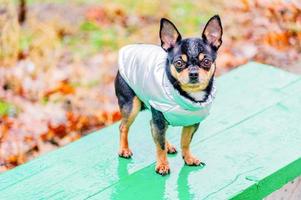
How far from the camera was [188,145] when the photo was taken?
8.97 ft

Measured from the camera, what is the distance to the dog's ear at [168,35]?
244cm

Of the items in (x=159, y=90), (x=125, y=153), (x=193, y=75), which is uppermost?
(x=193, y=75)

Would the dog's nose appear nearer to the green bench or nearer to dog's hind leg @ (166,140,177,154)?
the green bench

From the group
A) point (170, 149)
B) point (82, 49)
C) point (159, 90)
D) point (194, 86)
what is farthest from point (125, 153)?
point (82, 49)

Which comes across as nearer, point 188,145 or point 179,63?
point 179,63

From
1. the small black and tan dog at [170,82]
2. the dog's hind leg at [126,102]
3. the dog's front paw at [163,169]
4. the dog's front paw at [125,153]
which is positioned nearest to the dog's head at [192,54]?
the small black and tan dog at [170,82]

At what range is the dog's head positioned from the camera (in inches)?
93.6

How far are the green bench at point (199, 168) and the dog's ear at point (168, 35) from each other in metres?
0.56

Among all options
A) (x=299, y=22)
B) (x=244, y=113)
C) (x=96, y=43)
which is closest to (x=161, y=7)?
(x=96, y=43)

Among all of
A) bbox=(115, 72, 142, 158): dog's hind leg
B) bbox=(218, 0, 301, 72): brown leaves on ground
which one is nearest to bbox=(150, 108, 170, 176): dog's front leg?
bbox=(115, 72, 142, 158): dog's hind leg

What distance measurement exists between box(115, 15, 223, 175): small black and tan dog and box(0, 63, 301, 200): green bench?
110 millimetres

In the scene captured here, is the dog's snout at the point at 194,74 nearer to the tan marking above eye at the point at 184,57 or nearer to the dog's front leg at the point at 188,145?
the tan marking above eye at the point at 184,57

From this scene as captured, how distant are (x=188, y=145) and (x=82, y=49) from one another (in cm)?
265

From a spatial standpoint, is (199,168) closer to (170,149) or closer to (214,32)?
(170,149)
